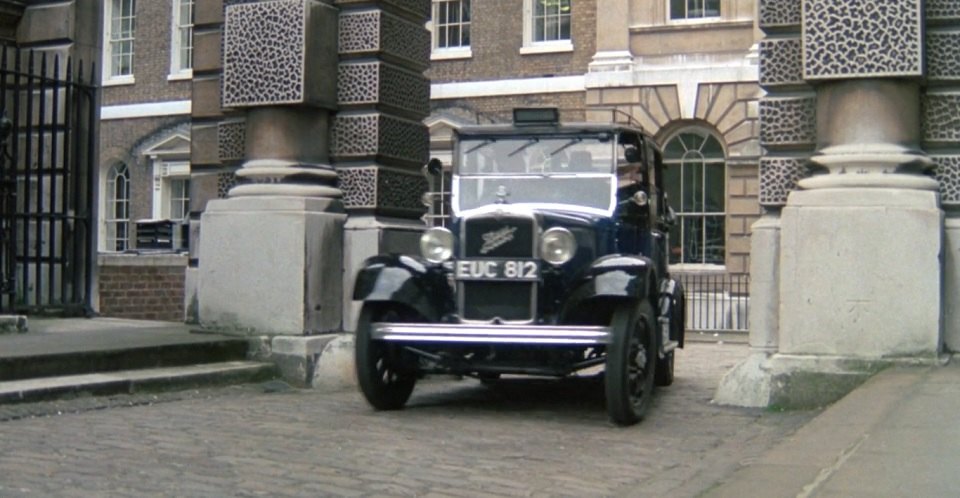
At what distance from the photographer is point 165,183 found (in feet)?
109

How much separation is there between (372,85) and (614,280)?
3.87 m

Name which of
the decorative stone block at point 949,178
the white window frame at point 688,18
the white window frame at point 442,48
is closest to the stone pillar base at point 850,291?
the decorative stone block at point 949,178

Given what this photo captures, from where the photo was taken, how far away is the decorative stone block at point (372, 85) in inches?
452

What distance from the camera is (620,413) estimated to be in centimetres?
849

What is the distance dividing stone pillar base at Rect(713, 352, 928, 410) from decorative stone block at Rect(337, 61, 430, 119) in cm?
412

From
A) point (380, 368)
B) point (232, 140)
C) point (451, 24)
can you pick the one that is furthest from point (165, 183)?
point (380, 368)

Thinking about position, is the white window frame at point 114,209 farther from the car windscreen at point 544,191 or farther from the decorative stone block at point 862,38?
the decorative stone block at point 862,38

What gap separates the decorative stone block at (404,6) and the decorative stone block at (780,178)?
3815mm

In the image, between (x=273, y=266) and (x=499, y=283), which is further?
(x=273, y=266)

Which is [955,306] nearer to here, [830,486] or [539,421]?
[539,421]

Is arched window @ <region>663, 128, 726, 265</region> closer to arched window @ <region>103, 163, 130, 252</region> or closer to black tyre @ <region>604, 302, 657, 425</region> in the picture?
arched window @ <region>103, 163, 130, 252</region>

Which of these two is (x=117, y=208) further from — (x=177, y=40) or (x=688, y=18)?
(x=688, y=18)

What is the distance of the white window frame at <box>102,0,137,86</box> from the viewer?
109 ft

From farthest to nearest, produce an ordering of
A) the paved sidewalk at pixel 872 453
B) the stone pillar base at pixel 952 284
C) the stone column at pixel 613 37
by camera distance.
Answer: the stone column at pixel 613 37
the stone pillar base at pixel 952 284
the paved sidewalk at pixel 872 453
